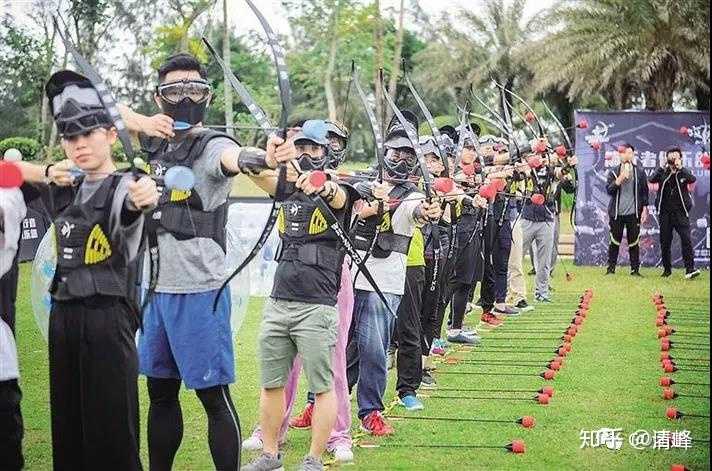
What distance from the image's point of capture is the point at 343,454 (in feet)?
19.8

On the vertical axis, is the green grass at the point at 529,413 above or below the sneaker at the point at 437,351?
below

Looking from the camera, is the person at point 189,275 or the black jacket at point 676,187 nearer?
the person at point 189,275

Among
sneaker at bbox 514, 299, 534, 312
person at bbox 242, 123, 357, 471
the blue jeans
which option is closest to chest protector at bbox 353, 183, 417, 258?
the blue jeans

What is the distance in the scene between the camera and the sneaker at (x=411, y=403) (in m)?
7.43

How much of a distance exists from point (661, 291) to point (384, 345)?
8833mm

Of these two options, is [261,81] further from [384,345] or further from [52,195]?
[52,195]

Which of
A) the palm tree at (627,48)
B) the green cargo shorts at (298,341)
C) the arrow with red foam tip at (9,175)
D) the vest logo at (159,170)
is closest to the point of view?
the arrow with red foam tip at (9,175)

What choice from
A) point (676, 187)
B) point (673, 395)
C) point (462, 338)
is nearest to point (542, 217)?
point (462, 338)

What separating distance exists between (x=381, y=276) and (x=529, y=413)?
4.95 feet

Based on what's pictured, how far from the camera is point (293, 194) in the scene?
555 centimetres

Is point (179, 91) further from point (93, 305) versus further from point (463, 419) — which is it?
point (463, 419)

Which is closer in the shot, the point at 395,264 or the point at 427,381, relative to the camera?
the point at 395,264

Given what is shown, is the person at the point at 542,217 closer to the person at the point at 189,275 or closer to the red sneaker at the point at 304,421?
the red sneaker at the point at 304,421

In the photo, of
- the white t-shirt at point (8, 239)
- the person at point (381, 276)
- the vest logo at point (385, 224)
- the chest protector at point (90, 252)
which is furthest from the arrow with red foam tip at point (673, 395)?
the white t-shirt at point (8, 239)
